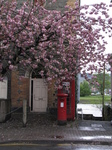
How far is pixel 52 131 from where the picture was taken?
34.2ft

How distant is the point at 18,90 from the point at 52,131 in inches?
189

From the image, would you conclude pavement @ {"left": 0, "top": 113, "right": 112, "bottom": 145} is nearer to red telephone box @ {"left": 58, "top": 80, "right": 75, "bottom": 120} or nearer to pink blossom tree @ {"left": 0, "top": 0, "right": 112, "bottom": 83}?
red telephone box @ {"left": 58, "top": 80, "right": 75, "bottom": 120}

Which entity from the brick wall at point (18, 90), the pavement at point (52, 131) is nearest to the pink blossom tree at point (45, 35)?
the pavement at point (52, 131)

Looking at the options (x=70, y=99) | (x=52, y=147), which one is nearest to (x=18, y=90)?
(x=70, y=99)

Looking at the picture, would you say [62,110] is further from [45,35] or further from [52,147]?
[45,35]

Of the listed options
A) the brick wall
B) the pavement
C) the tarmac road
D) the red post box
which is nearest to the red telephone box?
the pavement

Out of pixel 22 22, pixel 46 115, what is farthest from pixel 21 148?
pixel 46 115

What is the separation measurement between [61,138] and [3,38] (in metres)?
4.14

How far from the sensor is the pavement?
29.3 feet

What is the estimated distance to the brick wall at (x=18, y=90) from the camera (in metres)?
14.4

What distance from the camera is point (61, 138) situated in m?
9.11

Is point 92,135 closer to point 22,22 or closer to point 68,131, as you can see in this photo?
point 68,131

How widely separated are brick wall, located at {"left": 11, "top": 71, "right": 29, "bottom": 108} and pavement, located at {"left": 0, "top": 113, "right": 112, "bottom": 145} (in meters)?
1.13

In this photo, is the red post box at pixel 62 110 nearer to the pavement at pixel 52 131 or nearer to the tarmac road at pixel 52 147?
the pavement at pixel 52 131
